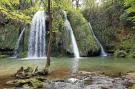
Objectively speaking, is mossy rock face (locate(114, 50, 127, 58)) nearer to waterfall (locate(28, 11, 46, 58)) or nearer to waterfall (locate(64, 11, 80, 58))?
Result: waterfall (locate(64, 11, 80, 58))

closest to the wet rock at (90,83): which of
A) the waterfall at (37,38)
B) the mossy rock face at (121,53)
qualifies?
the mossy rock face at (121,53)

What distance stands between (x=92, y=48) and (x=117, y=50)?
3122 mm

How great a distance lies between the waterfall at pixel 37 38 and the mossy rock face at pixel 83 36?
12.5 ft

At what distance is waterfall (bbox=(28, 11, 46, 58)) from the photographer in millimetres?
30750

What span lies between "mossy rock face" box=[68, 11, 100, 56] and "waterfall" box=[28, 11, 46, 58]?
380cm

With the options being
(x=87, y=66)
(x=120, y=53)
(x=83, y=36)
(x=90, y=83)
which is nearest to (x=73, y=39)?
(x=83, y=36)

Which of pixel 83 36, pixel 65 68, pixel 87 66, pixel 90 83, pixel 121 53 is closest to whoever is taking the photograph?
pixel 90 83

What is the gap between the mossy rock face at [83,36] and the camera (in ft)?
102

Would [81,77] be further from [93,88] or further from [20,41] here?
[20,41]

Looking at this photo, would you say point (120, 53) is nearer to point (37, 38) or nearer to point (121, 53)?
point (121, 53)

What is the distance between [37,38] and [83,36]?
575cm

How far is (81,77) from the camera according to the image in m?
14.0

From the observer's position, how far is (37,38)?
31.9 meters

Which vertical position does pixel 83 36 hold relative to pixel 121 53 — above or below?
above
